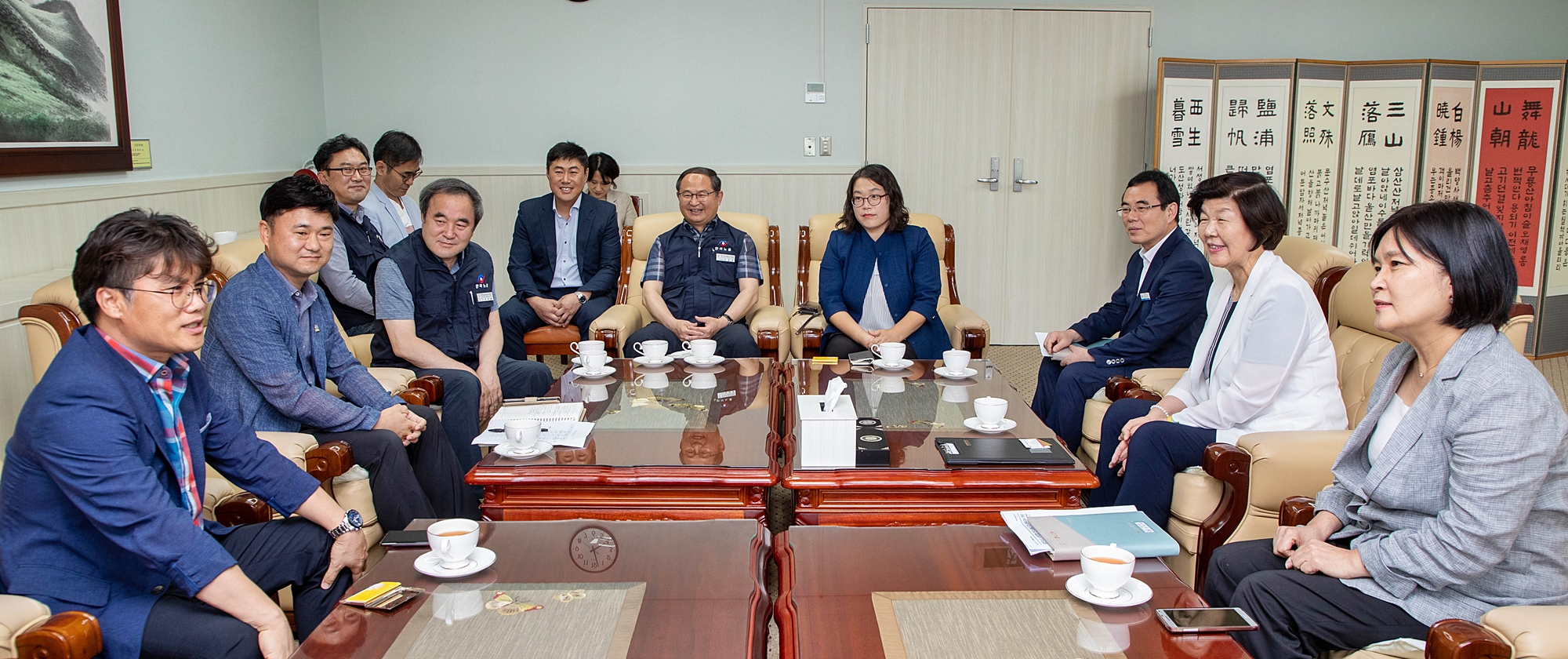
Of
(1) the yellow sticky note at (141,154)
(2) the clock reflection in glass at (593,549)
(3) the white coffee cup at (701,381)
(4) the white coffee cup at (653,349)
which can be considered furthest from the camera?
(1) the yellow sticky note at (141,154)

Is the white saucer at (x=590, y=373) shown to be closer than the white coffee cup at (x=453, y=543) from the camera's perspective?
No

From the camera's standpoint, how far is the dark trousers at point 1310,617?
4.87 ft

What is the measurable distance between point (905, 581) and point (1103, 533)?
1.25 feet

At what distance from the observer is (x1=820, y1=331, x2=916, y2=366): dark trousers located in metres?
3.70

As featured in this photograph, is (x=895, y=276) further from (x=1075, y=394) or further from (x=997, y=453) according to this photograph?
(x=997, y=453)

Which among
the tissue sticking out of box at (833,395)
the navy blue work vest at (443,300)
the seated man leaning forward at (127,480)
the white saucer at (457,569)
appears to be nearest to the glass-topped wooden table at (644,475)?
the tissue sticking out of box at (833,395)

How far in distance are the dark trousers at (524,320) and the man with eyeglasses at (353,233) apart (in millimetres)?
684

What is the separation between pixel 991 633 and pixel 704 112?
4286 millimetres

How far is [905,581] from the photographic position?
5.06 ft

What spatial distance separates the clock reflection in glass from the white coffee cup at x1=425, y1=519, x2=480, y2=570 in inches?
6.8

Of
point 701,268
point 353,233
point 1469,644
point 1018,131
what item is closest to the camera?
point 1469,644

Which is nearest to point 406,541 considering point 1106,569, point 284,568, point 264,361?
point 284,568

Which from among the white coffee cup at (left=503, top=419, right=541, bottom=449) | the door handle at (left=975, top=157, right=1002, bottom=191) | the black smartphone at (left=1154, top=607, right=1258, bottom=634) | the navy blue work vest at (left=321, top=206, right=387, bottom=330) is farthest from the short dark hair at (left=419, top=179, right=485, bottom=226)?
the door handle at (left=975, top=157, right=1002, bottom=191)

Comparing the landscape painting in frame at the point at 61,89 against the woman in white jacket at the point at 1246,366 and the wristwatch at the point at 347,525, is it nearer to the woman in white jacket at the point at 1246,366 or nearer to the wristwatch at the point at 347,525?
the wristwatch at the point at 347,525
